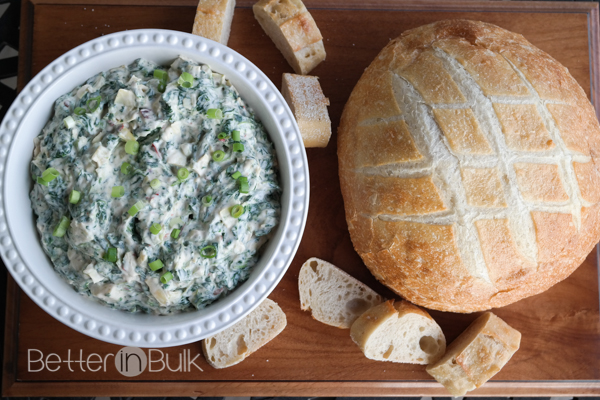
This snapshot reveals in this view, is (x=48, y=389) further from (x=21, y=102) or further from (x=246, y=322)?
(x=21, y=102)

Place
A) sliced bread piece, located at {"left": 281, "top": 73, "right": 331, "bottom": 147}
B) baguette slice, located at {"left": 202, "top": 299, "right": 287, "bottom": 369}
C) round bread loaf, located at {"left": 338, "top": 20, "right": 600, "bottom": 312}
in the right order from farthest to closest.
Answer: baguette slice, located at {"left": 202, "top": 299, "right": 287, "bottom": 369}, sliced bread piece, located at {"left": 281, "top": 73, "right": 331, "bottom": 147}, round bread loaf, located at {"left": 338, "top": 20, "right": 600, "bottom": 312}

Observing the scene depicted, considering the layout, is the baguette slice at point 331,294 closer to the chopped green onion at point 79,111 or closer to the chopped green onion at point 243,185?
the chopped green onion at point 243,185

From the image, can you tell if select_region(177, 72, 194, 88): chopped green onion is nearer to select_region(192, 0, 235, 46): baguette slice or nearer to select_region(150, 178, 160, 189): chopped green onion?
select_region(150, 178, 160, 189): chopped green onion

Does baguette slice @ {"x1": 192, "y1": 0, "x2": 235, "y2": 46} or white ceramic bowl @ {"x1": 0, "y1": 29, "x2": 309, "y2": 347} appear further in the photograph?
baguette slice @ {"x1": 192, "y1": 0, "x2": 235, "y2": 46}

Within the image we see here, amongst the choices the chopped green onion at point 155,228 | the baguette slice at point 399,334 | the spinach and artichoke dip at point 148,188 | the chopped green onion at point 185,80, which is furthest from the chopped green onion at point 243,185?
the baguette slice at point 399,334

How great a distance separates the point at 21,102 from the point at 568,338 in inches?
103

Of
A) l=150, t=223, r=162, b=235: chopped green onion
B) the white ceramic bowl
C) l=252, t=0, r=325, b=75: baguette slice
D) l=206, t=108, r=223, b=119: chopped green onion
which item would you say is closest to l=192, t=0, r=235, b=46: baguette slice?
l=252, t=0, r=325, b=75: baguette slice

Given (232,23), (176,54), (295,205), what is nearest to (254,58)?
(232,23)

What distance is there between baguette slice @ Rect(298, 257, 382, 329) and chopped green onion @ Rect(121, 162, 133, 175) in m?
0.93

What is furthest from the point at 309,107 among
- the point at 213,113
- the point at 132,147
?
the point at 132,147

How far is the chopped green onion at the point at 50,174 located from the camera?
1633 millimetres

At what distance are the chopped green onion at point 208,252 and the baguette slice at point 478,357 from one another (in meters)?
1.21

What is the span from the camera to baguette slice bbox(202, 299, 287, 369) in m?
2.18

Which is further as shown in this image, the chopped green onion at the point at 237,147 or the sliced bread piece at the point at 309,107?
the sliced bread piece at the point at 309,107
